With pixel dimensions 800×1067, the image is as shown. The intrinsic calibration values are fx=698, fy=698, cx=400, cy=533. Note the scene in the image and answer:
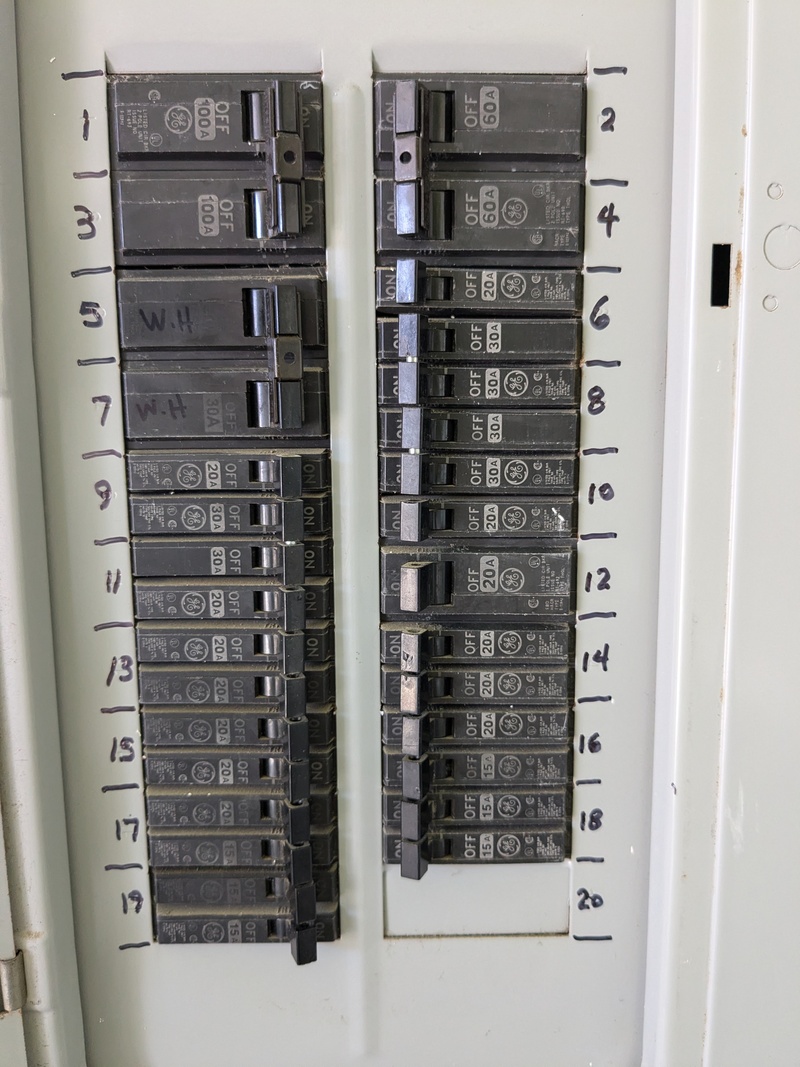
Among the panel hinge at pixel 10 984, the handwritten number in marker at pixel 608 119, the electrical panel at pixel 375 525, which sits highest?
the handwritten number in marker at pixel 608 119

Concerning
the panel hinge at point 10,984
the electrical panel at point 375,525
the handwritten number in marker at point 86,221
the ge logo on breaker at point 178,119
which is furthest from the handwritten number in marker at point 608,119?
the panel hinge at point 10,984

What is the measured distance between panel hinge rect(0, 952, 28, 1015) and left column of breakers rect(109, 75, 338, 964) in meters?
0.16

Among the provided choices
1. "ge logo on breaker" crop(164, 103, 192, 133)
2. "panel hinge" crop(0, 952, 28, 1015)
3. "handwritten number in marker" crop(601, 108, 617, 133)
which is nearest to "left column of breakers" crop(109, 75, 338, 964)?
"ge logo on breaker" crop(164, 103, 192, 133)

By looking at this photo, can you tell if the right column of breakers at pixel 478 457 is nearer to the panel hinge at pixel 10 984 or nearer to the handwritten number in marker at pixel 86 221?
the handwritten number in marker at pixel 86 221

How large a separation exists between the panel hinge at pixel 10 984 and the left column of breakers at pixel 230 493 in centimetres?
16

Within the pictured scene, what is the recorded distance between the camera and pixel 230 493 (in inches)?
33.4

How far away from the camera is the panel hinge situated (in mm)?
823

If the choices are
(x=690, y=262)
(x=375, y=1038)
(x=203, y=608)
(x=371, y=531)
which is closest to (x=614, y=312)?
(x=690, y=262)

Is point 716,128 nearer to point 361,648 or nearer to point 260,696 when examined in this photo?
point 361,648

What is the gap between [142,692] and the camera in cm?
87

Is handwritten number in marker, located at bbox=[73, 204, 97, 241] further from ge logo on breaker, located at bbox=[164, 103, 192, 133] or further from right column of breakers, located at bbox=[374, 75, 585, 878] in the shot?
right column of breakers, located at bbox=[374, 75, 585, 878]

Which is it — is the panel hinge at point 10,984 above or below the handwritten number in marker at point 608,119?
below

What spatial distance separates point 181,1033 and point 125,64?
1.18 metres

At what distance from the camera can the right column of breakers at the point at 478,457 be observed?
2.61 feet
